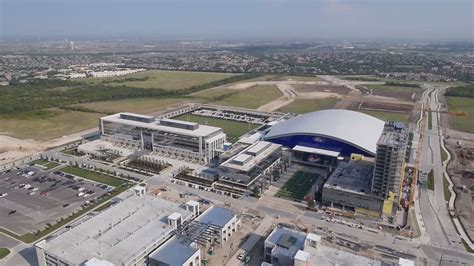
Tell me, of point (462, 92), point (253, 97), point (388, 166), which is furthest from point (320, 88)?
point (388, 166)

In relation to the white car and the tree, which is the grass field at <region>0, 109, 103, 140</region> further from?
the white car

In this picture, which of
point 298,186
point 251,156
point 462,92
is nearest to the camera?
point 298,186

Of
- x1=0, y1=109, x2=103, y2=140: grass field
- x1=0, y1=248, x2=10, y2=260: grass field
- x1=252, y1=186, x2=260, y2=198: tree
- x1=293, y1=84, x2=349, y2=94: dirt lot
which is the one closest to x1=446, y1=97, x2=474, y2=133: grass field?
x1=293, y1=84, x2=349, y2=94: dirt lot

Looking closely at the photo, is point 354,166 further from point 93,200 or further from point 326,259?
point 93,200

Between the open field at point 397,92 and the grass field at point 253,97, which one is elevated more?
the open field at point 397,92

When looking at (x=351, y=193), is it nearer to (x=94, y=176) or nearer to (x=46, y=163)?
(x=94, y=176)

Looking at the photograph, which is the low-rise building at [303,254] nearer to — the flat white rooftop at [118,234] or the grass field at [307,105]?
the flat white rooftop at [118,234]

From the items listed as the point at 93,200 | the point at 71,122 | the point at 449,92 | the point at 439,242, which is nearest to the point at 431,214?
the point at 439,242

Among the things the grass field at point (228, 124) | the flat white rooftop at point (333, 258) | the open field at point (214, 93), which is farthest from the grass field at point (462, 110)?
the open field at point (214, 93)
